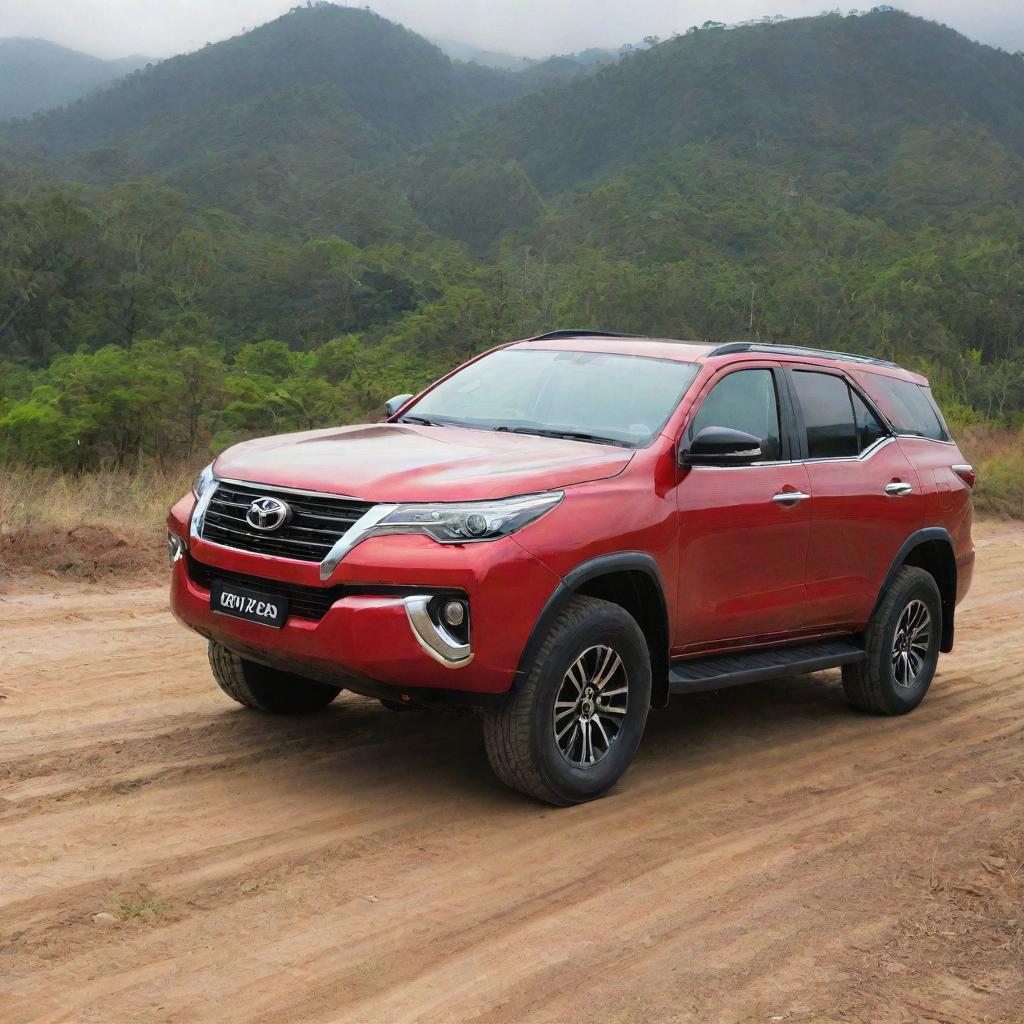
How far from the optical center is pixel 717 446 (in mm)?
5555

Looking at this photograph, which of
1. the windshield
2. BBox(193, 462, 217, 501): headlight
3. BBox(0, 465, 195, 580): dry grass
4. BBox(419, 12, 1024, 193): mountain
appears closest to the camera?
BBox(193, 462, 217, 501): headlight

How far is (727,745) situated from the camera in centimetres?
648

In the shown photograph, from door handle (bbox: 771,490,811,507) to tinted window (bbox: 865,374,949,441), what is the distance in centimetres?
117

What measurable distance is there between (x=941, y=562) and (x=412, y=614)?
156 inches

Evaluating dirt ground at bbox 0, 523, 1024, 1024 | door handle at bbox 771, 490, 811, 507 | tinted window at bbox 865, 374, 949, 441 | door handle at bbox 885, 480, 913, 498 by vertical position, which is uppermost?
tinted window at bbox 865, 374, 949, 441

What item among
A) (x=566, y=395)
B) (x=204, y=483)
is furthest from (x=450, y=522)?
(x=566, y=395)

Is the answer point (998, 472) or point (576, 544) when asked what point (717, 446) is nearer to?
point (576, 544)

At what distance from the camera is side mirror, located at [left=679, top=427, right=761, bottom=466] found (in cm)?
555

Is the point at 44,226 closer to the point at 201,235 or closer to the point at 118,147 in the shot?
the point at 201,235

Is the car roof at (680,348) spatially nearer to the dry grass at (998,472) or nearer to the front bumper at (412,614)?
the front bumper at (412,614)

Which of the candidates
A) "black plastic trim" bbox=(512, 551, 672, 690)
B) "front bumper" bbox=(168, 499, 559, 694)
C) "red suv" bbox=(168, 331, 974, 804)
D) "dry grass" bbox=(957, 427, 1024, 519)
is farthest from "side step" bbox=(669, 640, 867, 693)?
"dry grass" bbox=(957, 427, 1024, 519)

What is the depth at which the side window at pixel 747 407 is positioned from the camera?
237 inches

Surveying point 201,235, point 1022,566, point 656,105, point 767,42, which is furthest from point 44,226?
point 767,42

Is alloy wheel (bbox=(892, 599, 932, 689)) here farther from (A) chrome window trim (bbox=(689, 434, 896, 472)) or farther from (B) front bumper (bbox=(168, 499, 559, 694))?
(B) front bumper (bbox=(168, 499, 559, 694))
